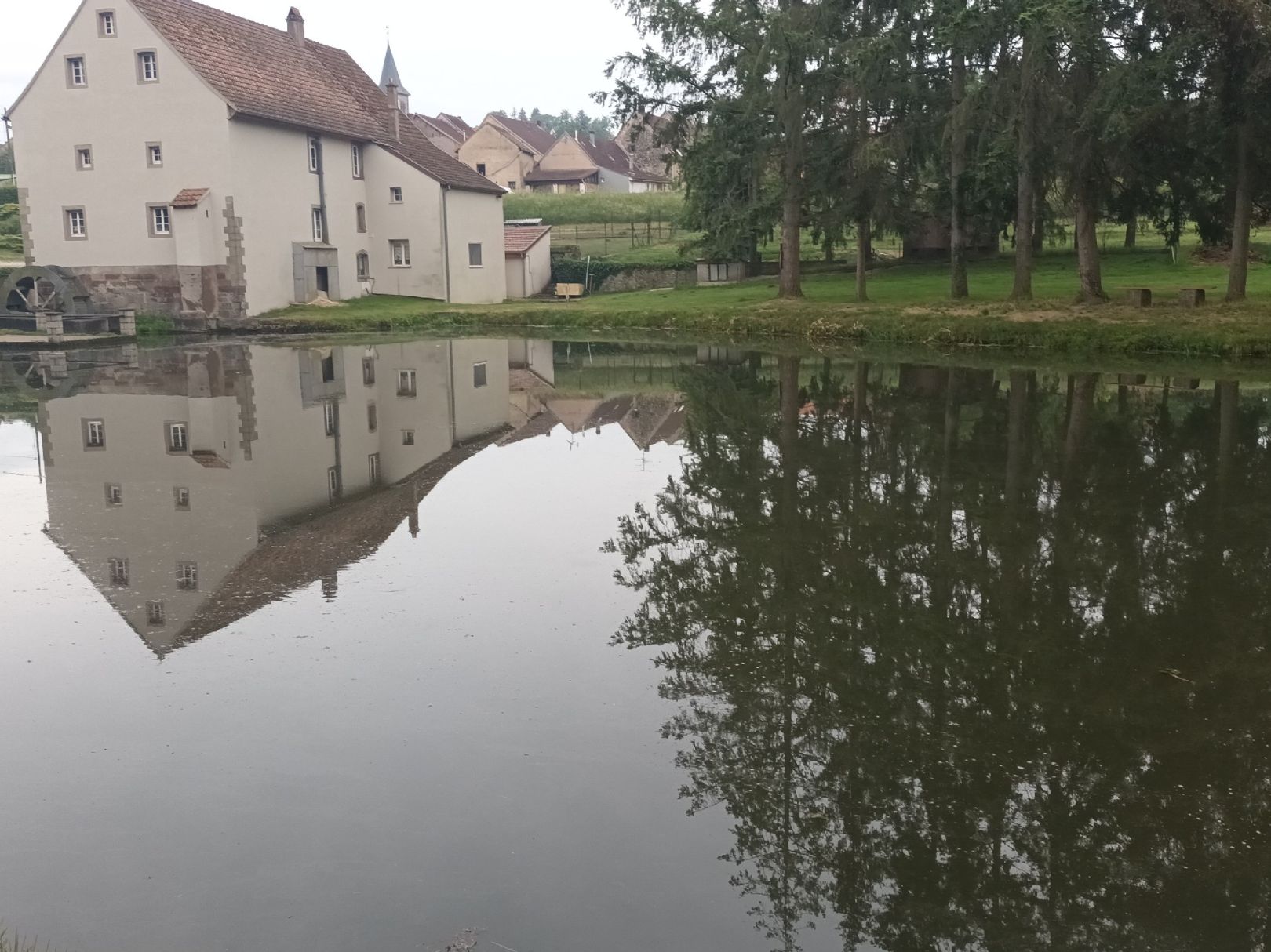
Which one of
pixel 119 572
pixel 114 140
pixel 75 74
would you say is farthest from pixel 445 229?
pixel 119 572

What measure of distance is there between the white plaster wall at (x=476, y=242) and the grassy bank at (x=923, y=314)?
2510mm

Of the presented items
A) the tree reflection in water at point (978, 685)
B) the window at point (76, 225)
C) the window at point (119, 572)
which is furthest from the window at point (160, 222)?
the window at point (119, 572)

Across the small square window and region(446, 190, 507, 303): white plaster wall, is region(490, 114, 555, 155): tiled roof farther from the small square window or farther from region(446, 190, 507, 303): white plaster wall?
the small square window

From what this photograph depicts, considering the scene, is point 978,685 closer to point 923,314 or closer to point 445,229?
point 923,314

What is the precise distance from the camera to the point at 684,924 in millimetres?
5344

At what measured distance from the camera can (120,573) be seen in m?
10.8

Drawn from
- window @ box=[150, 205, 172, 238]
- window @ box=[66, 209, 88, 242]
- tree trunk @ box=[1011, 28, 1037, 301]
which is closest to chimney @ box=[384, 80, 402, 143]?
window @ box=[150, 205, 172, 238]

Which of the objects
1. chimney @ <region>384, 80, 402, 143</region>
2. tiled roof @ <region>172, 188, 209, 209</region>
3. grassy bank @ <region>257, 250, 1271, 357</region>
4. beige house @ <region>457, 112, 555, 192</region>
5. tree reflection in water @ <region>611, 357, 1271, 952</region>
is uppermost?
beige house @ <region>457, 112, 555, 192</region>

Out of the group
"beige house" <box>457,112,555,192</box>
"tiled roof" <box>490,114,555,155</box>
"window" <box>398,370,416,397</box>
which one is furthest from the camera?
"tiled roof" <box>490,114,555,155</box>

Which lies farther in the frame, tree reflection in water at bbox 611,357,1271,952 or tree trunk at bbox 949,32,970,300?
tree trunk at bbox 949,32,970,300

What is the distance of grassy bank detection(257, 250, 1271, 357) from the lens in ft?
95.8

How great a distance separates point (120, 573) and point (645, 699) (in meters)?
5.62

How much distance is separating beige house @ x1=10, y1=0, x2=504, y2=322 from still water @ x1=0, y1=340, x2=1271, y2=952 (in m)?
28.1

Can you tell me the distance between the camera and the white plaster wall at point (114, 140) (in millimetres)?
42000
